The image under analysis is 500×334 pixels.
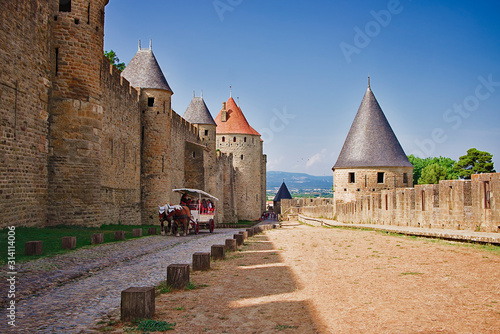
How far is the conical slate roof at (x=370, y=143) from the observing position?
3309 centimetres

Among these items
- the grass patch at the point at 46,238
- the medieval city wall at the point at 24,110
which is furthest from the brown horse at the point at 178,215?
the medieval city wall at the point at 24,110

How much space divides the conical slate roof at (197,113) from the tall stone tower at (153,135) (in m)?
13.5

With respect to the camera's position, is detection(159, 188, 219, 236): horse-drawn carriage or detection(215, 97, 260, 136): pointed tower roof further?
detection(215, 97, 260, 136): pointed tower roof

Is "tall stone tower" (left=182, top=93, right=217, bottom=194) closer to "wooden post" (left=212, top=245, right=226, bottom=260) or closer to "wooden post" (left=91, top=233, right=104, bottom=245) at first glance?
"wooden post" (left=91, top=233, right=104, bottom=245)

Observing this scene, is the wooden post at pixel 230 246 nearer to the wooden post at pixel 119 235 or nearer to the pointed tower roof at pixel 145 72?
the wooden post at pixel 119 235

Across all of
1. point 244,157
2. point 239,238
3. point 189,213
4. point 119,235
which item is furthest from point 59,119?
point 244,157

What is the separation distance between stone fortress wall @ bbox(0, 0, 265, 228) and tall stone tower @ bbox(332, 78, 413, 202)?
17471 mm

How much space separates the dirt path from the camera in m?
4.23

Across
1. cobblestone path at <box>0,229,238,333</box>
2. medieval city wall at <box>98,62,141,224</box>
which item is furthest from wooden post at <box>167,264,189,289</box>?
medieval city wall at <box>98,62,141,224</box>

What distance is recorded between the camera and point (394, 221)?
17656 mm

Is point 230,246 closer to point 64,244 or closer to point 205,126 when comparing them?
point 64,244

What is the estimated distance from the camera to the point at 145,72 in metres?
25.3

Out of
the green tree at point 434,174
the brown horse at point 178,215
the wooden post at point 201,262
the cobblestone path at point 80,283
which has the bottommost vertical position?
the cobblestone path at point 80,283

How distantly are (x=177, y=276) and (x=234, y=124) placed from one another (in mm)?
47534
